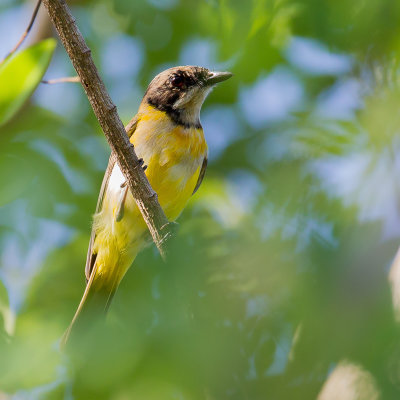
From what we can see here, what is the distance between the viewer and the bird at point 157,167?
405cm

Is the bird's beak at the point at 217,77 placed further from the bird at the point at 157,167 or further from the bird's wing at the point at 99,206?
the bird's wing at the point at 99,206

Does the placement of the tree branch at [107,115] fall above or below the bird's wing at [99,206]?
above

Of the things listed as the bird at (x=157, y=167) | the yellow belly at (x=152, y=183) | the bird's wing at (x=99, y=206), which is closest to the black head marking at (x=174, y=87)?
the bird at (x=157, y=167)

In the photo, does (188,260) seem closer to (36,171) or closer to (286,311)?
(286,311)

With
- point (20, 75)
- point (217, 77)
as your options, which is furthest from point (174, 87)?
point (20, 75)

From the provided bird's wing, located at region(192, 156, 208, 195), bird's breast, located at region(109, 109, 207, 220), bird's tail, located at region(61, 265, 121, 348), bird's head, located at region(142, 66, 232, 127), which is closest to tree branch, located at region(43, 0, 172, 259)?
bird's tail, located at region(61, 265, 121, 348)

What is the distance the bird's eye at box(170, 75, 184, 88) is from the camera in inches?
178

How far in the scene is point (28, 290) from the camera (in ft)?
9.90

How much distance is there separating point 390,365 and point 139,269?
1.70 m

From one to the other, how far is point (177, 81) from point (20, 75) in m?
2.18

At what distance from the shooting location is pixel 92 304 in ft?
10.6

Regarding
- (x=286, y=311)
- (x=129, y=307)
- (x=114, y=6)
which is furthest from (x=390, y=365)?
(x=114, y=6)

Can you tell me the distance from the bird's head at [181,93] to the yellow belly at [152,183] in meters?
0.13

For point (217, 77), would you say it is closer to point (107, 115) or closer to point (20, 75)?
point (107, 115)
